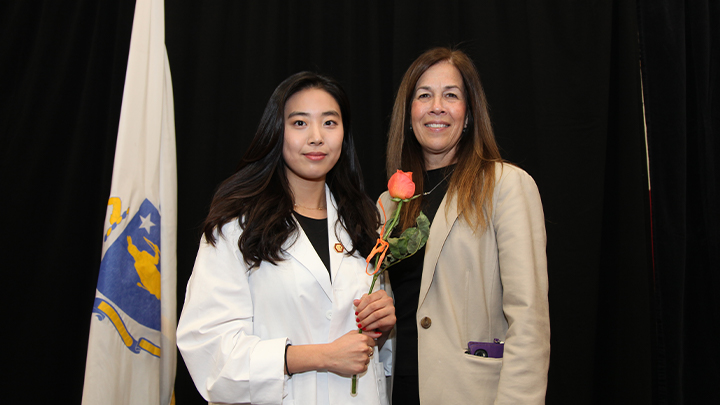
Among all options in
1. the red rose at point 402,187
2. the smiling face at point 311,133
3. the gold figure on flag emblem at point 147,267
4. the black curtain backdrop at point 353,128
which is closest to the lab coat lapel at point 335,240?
the smiling face at point 311,133

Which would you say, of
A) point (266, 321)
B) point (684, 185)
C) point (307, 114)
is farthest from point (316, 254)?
point (684, 185)

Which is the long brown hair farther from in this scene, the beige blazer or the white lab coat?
the white lab coat

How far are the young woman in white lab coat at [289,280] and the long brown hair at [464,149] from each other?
0.74 feet

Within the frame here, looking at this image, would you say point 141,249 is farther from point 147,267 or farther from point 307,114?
point 307,114

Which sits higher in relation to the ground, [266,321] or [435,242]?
[435,242]

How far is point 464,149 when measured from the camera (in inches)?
59.4

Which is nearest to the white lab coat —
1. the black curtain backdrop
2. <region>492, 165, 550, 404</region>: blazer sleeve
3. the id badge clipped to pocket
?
the id badge clipped to pocket

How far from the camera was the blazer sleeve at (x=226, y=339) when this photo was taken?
1.13 metres

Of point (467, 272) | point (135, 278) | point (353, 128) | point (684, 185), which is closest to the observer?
point (467, 272)

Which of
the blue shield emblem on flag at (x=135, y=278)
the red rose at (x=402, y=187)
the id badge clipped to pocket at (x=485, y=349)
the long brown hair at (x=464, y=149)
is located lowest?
the id badge clipped to pocket at (x=485, y=349)

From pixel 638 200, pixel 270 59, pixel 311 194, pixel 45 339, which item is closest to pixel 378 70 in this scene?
pixel 270 59

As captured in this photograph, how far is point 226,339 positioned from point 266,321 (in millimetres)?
126

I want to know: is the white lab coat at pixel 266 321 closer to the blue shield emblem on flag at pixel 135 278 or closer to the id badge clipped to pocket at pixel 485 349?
the id badge clipped to pocket at pixel 485 349

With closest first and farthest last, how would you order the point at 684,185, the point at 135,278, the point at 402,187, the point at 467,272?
1. the point at 402,187
2. the point at 467,272
3. the point at 135,278
4. the point at 684,185
